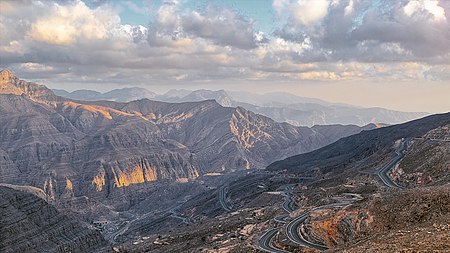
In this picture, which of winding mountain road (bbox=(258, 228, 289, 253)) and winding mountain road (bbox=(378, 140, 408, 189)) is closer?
winding mountain road (bbox=(258, 228, 289, 253))

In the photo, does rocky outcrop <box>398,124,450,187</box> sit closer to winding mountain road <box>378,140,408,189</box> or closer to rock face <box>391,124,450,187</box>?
rock face <box>391,124,450,187</box>

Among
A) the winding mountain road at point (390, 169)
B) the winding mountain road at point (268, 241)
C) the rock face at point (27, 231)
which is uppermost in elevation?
the winding mountain road at point (390, 169)

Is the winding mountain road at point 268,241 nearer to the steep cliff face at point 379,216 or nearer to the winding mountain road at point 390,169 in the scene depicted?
the steep cliff face at point 379,216

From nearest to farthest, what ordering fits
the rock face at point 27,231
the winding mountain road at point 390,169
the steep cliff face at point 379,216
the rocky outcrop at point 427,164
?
1. the steep cliff face at point 379,216
2. the rocky outcrop at point 427,164
3. the winding mountain road at point 390,169
4. the rock face at point 27,231

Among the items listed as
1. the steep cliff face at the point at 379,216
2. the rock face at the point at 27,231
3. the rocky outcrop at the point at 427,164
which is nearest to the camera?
the steep cliff face at the point at 379,216

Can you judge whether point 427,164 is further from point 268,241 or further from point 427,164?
point 268,241

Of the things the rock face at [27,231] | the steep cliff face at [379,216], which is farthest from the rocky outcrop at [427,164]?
the rock face at [27,231]

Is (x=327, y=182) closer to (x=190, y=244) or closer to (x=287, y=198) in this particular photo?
(x=287, y=198)

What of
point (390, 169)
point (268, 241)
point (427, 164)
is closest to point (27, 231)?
point (268, 241)

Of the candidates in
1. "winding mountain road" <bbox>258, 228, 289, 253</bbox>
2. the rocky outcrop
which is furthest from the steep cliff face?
the rocky outcrop

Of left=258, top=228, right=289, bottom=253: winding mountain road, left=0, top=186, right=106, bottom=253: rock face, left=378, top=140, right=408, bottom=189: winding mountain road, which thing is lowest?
left=0, top=186, right=106, bottom=253: rock face

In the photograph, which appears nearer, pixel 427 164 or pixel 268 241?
pixel 268 241

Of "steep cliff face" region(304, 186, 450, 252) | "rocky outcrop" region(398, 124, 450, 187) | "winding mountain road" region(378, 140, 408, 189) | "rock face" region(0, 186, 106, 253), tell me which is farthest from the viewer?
"rock face" region(0, 186, 106, 253)

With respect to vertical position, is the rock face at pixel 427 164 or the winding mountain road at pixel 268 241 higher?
the rock face at pixel 427 164
